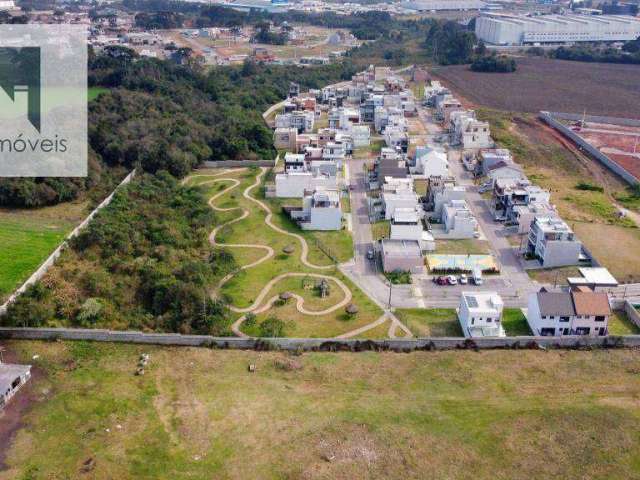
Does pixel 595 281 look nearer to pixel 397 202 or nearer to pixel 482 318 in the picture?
pixel 482 318

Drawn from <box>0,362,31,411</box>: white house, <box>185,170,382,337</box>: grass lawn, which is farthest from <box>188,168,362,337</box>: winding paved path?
<box>0,362,31,411</box>: white house

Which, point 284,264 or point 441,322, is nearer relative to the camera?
point 441,322

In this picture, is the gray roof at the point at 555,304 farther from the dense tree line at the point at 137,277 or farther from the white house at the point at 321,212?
the white house at the point at 321,212

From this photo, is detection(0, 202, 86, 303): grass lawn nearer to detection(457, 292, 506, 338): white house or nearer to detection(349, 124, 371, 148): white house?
detection(457, 292, 506, 338): white house

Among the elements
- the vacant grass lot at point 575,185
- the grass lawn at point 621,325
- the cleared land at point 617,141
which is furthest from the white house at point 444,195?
the cleared land at point 617,141

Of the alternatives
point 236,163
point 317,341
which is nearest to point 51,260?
point 317,341
